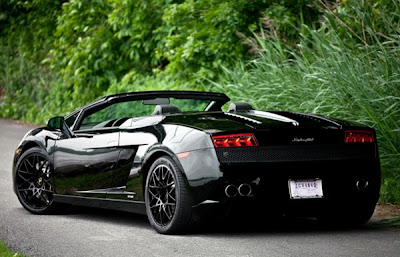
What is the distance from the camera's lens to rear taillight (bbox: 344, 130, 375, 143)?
7.80 m

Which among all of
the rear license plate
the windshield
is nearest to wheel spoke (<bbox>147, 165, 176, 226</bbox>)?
the rear license plate

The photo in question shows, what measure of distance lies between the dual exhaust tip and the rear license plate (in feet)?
1.18

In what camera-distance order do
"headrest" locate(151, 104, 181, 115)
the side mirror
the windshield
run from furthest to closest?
the windshield → the side mirror → "headrest" locate(151, 104, 181, 115)

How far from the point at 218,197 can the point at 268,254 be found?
2.52 feet

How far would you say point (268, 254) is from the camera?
6.84 metres

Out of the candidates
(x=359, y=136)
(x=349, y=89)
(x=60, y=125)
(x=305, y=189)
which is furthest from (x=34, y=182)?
(x=349, y=89)

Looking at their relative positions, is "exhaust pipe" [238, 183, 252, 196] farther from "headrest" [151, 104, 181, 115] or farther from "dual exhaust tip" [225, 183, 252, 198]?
"headrest" [151, 104, 181, 115]

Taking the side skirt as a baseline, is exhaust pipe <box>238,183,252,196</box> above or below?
above

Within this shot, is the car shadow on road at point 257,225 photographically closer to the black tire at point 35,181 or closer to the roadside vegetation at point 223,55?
the black tire at point 35,181

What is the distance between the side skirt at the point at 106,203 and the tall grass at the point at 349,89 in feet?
10.1

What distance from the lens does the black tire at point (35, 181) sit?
9453 millimetres

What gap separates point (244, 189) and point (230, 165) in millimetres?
230

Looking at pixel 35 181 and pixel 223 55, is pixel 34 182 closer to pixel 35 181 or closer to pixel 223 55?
pixel 35 181

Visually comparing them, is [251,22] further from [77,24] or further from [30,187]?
[30,187]
